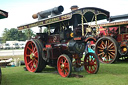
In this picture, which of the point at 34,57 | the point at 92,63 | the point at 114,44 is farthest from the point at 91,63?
the point at 114,44

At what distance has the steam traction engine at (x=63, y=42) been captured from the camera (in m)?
5.64

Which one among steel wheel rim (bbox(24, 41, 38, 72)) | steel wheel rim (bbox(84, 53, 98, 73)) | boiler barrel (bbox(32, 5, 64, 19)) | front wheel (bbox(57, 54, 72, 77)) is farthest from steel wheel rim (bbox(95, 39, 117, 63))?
steel wheel rim (bbox(24, 41, 38, 72))

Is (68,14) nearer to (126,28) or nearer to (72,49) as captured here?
(72,49)

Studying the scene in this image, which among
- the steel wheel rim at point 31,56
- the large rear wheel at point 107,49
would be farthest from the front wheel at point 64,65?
the large rear wheel at point 107,49

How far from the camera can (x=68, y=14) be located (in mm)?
5547

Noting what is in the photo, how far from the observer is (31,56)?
7.08m

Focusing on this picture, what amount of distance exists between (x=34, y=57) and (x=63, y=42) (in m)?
1.51

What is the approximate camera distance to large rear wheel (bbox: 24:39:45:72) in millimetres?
6652

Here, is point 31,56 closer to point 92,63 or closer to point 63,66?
point 63,66

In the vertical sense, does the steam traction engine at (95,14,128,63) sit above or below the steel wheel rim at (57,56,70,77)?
above

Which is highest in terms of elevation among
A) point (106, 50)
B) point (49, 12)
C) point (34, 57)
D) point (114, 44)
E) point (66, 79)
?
point (49, 12)

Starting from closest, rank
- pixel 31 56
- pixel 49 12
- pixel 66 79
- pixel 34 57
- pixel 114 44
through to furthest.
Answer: pixel 66 79, pixel 49 12, pixel 34 57, pixel 31 56, pixel 114 44

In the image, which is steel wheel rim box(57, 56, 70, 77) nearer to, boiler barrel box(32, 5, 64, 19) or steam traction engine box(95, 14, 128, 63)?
boiler barrel box(32, 5, 64, 19)

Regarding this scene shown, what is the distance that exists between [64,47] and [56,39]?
648mm
